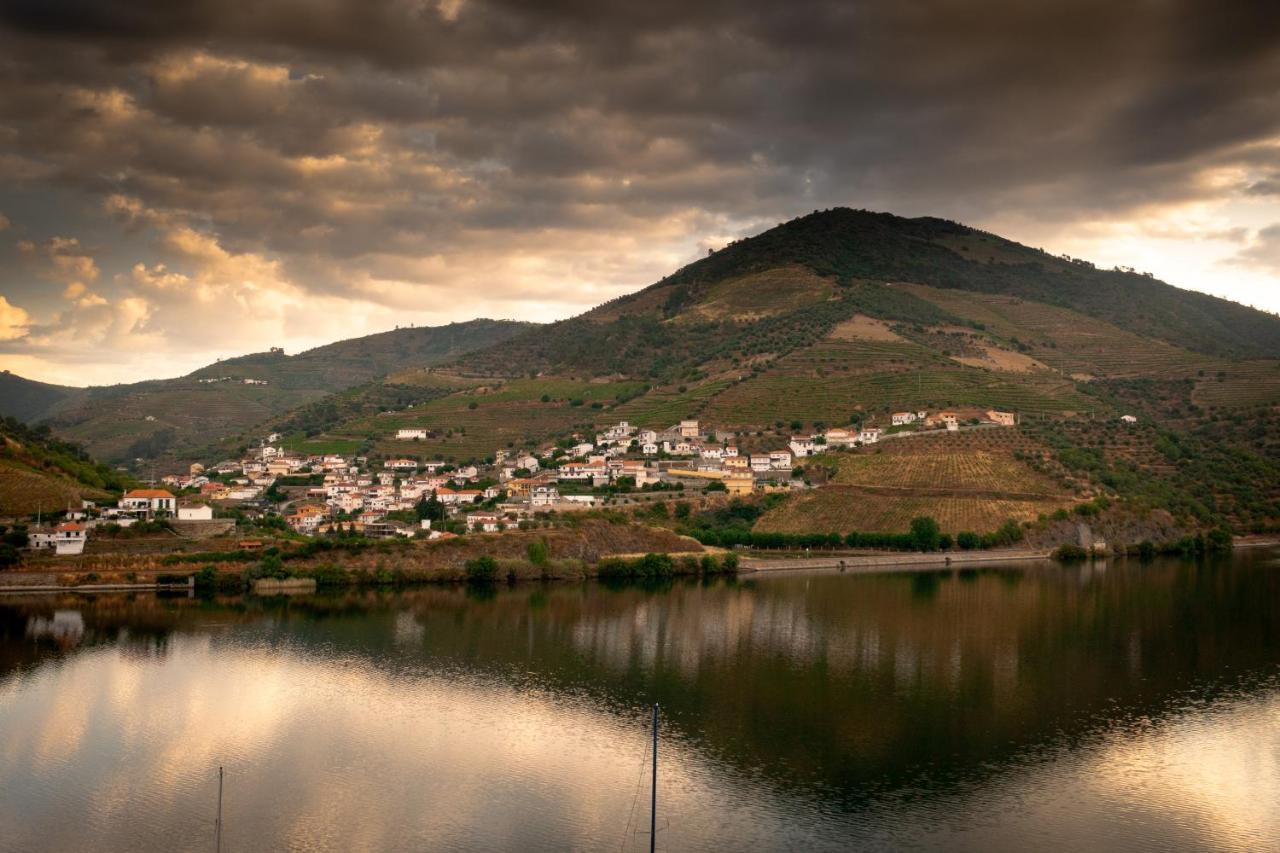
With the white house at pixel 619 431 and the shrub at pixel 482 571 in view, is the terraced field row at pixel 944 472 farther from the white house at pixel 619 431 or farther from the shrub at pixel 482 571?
the shrub at pixel 482 571

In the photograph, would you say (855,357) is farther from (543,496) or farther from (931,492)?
(543,496)

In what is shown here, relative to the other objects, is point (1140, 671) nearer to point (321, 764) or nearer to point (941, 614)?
point (941, 614)

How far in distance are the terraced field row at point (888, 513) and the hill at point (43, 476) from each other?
38778 mm

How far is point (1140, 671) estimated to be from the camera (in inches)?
1326

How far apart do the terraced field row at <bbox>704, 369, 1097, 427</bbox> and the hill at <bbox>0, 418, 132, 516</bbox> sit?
45.9 m

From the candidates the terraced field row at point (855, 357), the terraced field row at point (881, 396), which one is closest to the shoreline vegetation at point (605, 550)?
the terraced field row at point (881, 396)

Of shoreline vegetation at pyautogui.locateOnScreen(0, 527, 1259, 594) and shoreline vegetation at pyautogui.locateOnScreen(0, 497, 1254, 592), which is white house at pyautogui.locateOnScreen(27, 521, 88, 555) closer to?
shoreline vegetation at pyautogui.locateOnScreen(0, 497, 1254, 592)

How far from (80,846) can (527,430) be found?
79040mm

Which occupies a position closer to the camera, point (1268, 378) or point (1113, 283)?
point (1268, 378)

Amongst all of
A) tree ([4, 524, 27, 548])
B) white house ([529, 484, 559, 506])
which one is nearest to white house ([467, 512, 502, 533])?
white house ([529, 484, 559, 506])

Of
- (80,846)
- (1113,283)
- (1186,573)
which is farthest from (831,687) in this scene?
(1113,283)

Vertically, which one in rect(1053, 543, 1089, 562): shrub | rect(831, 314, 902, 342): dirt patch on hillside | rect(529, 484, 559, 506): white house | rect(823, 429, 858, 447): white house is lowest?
rect(1053, 543, 1089, 562): shrub

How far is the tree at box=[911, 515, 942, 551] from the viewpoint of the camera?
61.1 m

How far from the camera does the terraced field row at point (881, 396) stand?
8475 cm
